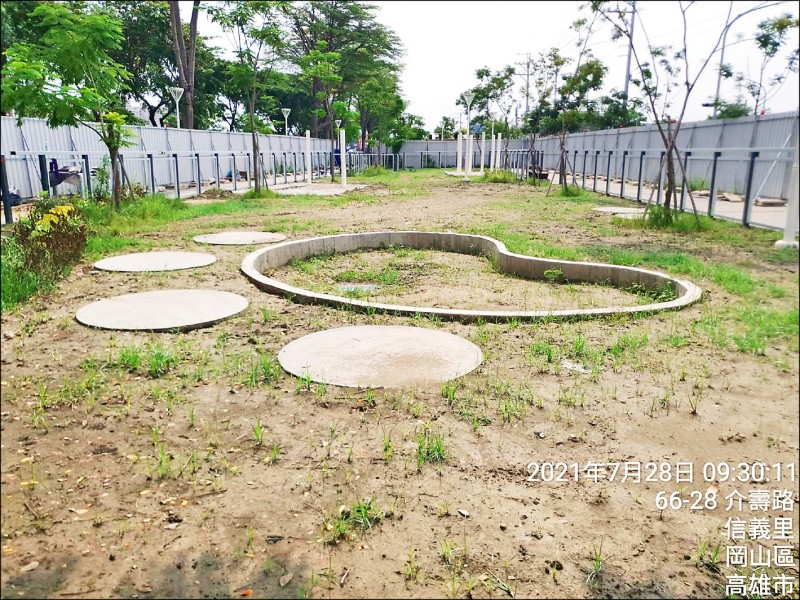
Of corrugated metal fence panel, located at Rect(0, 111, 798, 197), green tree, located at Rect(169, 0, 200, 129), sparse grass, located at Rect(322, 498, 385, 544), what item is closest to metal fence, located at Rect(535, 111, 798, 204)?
corrugated metal fence panel, located at Rect(0, 111, 798, 197)

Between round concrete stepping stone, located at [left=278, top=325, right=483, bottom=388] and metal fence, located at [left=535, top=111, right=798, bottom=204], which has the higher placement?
metal fence, located at [left=535, top=111, right=798, bottom=204]

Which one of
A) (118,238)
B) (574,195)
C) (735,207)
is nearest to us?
(735,207)

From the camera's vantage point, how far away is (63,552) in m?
1.86

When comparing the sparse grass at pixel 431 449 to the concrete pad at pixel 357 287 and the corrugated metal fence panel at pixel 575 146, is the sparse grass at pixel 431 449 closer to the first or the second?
the corrugated metal fence panel at pixel 575 146

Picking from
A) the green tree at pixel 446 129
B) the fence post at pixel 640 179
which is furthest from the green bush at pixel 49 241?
the green tree at pixel 446 129

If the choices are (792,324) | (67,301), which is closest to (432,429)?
(792,324)

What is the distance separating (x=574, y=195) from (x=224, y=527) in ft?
47.1

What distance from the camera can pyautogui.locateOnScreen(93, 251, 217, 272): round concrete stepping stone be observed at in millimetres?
5879

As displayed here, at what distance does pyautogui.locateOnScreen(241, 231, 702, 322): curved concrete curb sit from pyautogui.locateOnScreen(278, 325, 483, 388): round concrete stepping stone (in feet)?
1.81

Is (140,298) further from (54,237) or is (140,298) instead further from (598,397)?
(598,397)

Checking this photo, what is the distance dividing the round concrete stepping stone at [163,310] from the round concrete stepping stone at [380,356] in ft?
2.75

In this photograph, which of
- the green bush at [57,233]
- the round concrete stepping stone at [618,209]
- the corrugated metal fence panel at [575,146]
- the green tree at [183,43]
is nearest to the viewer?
the corrugated metal fence panel at [575,146]

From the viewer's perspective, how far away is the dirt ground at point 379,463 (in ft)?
5.91

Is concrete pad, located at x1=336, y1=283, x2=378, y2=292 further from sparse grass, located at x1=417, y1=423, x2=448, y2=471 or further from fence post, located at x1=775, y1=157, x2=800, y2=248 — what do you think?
fence post, located at x1=775, y1=157, x2=800, y2=248
